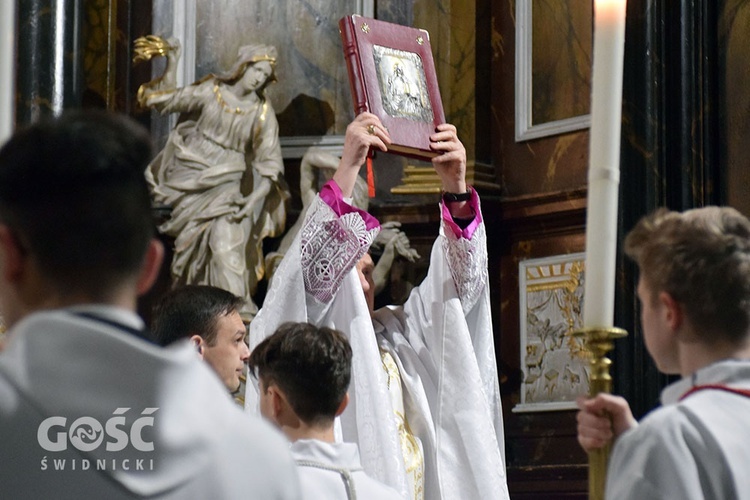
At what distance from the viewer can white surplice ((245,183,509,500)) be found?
4.34 m

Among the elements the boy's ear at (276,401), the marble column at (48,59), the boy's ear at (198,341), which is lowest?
the boy's ear at (276,401)

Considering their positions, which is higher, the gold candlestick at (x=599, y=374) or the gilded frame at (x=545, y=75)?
the gilded frame at (x=545, y=75)

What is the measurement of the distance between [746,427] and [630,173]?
371cm

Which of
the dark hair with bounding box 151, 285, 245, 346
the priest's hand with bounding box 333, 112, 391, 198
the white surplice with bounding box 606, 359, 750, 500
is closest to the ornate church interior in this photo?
the priest's hand with bounding box 333, 112, 391, 198

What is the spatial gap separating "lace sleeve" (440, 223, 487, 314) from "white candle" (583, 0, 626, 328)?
2.54 meters

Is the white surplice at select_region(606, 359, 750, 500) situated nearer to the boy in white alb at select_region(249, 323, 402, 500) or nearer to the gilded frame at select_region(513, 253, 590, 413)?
the boy in white alb at select_region(249, 323, 402, 500)

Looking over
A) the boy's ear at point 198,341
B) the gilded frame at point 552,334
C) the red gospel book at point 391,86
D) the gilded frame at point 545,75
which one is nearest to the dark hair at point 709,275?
the boy's ear at point 198,341

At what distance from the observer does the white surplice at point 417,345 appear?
14.2 feet

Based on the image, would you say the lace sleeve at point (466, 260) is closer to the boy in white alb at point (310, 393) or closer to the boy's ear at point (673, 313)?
the boy in white alb at point (310, 393)

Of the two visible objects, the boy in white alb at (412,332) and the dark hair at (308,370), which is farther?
the boy in white alb at (412,332)

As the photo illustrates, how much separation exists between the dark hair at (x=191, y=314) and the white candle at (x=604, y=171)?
2035 mm

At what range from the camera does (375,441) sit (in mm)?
4270

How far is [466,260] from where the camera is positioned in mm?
4582

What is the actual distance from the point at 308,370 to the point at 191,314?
1.08 m
